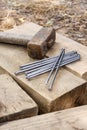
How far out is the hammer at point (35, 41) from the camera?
2.57 m

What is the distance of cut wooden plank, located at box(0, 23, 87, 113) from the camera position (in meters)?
2.18

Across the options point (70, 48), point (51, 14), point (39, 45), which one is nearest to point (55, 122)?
point (39, 45)

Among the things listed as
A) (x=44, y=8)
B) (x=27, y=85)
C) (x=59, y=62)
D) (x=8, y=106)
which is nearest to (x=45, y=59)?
(x=59, y=62)

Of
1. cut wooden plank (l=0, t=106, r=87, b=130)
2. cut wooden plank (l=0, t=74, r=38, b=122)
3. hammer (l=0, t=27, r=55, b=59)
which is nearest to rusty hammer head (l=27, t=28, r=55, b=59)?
hammer (l=0, t=27, r=55, b=59)

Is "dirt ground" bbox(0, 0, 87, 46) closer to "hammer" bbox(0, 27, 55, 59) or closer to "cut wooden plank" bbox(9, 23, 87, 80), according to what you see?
"cut wooden plank" bbox(9, 23, 87, 80)

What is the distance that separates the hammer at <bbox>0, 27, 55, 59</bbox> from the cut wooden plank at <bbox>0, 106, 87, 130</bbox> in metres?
0.76

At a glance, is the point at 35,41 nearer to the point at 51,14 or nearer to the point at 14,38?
the point at 14,38

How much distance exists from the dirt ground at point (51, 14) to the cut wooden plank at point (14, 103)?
158 centimetres

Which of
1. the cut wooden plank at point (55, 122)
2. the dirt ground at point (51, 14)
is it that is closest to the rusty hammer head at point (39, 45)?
the cut wooden plank at point (55, 122)

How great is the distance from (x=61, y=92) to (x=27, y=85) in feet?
0.87

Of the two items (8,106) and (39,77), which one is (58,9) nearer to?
(39,77)

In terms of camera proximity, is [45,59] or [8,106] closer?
[8,106]

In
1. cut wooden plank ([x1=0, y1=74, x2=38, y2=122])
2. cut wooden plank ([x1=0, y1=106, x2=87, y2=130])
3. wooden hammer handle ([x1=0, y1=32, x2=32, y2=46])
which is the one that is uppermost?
wooden hammer handle ([x1=0, y1=32, x2=32, y2=46])

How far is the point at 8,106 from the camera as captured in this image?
2.03 m
